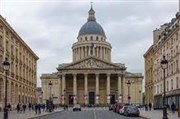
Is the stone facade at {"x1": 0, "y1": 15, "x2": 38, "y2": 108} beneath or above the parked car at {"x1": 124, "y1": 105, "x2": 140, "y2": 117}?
above

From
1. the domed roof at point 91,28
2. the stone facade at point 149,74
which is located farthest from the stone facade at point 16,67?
the domed roof at point 91,28

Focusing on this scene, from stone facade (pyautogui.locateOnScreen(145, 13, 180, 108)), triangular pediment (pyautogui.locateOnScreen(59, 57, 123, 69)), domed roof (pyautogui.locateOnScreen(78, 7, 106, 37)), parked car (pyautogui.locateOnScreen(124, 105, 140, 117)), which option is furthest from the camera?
domed roof (pyautogui.locateOnScreen(78, 7, 106, 37))

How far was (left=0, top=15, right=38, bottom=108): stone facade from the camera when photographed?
246 feet

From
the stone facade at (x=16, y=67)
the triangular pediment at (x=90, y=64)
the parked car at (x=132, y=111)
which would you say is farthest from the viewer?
the triangular pediment at (x=90, y=64)

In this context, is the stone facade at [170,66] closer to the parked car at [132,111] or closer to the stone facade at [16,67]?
the parked car at [132,111]

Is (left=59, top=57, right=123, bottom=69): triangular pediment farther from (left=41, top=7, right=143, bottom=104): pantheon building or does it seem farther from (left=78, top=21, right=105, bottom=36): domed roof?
(left=78, top=21, right=105, bottom=36): domed roof

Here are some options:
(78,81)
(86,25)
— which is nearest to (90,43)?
(86,25)

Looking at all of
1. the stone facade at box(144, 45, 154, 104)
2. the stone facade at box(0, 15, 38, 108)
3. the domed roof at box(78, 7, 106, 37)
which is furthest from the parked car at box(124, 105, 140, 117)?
the domed roof at box(78, 7, 106, 37)

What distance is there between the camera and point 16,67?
89.1 m

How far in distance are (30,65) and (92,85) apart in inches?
2209

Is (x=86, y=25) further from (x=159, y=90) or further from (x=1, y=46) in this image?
(x=1, y=46)

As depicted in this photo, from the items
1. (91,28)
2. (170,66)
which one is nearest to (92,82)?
(91,28)

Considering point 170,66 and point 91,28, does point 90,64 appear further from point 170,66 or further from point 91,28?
point 170,66

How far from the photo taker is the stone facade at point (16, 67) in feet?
246
